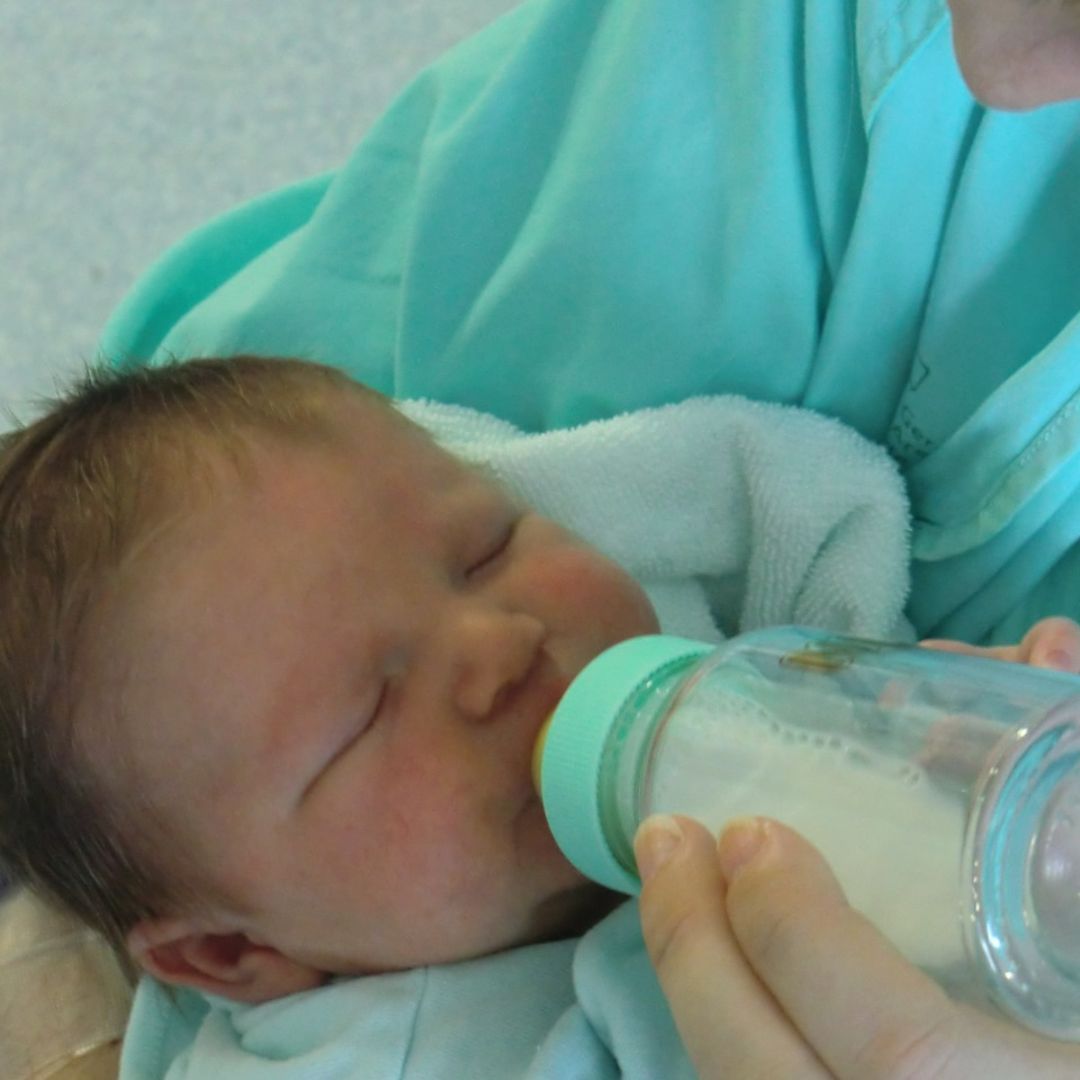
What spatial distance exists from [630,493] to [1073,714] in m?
0.42

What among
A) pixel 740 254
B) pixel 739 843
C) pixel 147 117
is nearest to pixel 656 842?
pixel 739 843

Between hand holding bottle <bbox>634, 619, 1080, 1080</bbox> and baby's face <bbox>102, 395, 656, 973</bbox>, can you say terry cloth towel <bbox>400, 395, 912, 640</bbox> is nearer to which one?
baby's face <bbox>102, 395, 656, 973</bbox>

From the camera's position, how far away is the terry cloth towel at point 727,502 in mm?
792

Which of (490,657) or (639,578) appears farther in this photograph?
(639,578)

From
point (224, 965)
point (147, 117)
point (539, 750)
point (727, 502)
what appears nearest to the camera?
point (539, 750)

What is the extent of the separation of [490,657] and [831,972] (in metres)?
0.25

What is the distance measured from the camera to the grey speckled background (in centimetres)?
134

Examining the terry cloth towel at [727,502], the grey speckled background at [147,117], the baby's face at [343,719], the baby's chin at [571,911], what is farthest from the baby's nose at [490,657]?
the grey speckled background at [147,117]

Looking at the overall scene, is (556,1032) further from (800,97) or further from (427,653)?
(800,97)

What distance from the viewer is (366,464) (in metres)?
0.69

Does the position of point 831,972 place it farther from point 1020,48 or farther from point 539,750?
point 1020,48

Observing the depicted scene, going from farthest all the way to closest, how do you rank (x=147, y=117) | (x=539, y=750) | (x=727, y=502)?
(x=147, y=117) < (x=727, y=502) < (x=539, y=750)

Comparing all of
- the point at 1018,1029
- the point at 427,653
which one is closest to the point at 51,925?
the point at 427,653

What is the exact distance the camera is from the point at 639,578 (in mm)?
861
